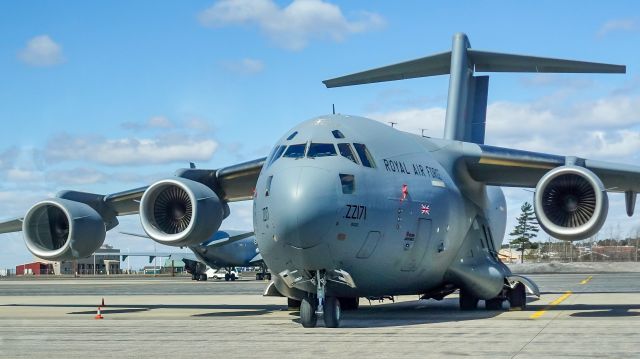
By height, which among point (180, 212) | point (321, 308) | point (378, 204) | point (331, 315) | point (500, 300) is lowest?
point (331, 315)

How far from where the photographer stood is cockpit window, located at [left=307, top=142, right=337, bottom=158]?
15.0 meters

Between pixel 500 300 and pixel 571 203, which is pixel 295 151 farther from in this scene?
pixel 500 300

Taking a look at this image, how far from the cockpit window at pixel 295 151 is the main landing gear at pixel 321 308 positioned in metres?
2.03

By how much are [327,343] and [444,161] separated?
8003 millimetres

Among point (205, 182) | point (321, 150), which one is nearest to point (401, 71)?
point (205, 182)

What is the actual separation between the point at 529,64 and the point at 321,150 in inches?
349

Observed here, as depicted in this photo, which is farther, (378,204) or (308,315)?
(378,204)

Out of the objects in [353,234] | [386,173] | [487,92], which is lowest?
[353,234]

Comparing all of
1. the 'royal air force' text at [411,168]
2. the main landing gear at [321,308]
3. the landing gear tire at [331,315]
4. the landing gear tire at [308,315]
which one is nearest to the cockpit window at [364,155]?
the 'royal air force' text at [411,168]

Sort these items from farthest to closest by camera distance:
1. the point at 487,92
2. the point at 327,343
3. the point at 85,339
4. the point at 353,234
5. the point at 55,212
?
1. the point at 487,92
2. the point at 55,212
3. the point at 353,234
4. the point at 85,339
5. the point at 327,343

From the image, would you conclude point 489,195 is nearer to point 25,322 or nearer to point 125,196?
point 125,196

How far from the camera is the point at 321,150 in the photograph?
597 inches

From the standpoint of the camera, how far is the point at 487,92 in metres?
24.3

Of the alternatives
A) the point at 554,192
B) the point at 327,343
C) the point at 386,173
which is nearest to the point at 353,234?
the point at 386,173
